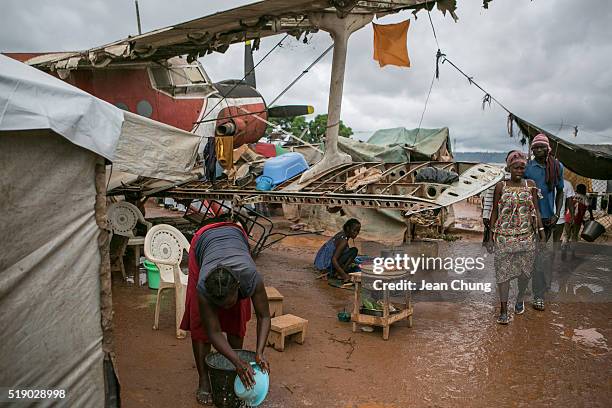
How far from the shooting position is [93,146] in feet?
9.69

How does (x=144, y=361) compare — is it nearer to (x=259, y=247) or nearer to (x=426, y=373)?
(x=426, y=373)

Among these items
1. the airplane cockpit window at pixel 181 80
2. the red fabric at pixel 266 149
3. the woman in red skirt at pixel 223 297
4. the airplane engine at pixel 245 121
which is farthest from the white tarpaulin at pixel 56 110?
the red fabric at pixel 266 149

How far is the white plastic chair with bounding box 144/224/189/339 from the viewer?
5164 millimetres

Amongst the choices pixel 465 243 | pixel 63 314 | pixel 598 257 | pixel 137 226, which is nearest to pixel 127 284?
pixel 137 226

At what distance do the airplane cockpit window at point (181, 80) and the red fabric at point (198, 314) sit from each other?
784cm

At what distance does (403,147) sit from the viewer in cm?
1677

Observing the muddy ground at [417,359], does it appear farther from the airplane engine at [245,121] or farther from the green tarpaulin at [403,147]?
the green tarpaulin at [403,147]

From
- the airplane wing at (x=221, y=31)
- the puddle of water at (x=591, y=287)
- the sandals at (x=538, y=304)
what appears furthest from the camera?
the puddle of water at (x=591, y=287)

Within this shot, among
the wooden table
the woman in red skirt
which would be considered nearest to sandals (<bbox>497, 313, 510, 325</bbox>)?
the wooden table

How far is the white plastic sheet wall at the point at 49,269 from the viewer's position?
2.75 m

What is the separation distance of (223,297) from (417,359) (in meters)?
2.40

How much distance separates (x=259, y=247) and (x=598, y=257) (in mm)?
6618

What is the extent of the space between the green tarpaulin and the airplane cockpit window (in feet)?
21.3

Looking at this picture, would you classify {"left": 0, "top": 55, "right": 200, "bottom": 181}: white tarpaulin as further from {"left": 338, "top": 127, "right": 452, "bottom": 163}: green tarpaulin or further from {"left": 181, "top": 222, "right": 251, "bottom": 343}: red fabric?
{"left": 338, "top": 127, "right": 452, "bottom": 163}: green tarpaulin
